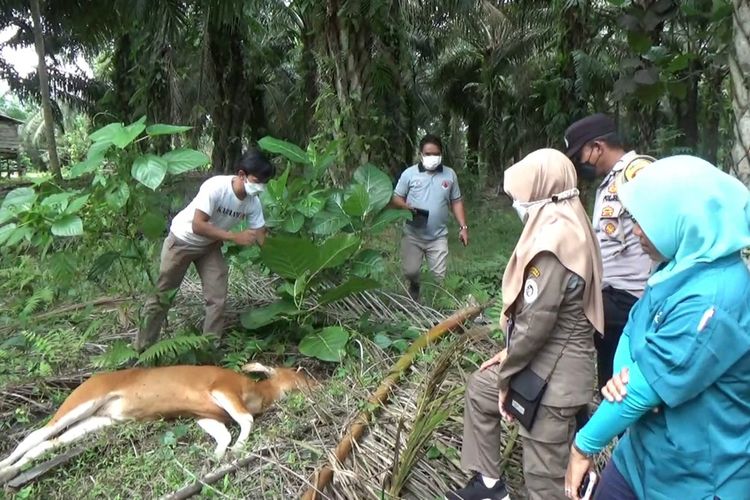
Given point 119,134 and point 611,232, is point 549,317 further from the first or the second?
point 119,134

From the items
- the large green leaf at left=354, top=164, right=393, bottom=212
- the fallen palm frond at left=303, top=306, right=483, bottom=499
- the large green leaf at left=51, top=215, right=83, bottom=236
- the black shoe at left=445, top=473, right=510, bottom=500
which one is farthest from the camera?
the large green leaf at left=354, top=164, right=393, bottom=212

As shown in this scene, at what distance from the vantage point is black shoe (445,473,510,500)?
2.65 metres

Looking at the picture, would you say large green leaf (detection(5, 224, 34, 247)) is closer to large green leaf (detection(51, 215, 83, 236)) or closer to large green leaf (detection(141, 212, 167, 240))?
large green leaf (detection(51, 215, 83, 236))

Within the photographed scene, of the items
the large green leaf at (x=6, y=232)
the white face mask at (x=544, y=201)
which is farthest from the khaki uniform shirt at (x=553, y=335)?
the large green leaf at (x=6, y=232)

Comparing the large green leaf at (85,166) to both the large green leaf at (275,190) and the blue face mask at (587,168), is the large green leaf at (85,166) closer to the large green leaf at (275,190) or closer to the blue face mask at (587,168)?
the large green leaf at (275,190)

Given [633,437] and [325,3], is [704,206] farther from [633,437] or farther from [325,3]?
[325,3]

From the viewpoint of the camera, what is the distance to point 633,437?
174 centimetres

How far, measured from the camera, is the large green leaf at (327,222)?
16.1ft

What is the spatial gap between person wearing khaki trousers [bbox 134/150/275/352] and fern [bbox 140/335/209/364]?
24cm

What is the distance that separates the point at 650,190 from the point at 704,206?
0.13 metres

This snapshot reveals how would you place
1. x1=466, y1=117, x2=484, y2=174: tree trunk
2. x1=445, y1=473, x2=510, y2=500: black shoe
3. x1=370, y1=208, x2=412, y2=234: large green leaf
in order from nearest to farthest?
x1=445, y1=473, x2=510, y2=500: black shoe < x1=370, y1=208, x2=412, y2=234: large green leaf < x1=466, y1=117, x2=484, y2=174: tree trunk

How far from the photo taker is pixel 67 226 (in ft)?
12.3

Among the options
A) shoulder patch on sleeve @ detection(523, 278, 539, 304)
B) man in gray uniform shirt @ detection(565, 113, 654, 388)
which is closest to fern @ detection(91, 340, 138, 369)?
shoulder patch on sleeve @ detection(523, 278, 539, 304)

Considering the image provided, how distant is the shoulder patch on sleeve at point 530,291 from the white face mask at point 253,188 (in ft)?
8.34
